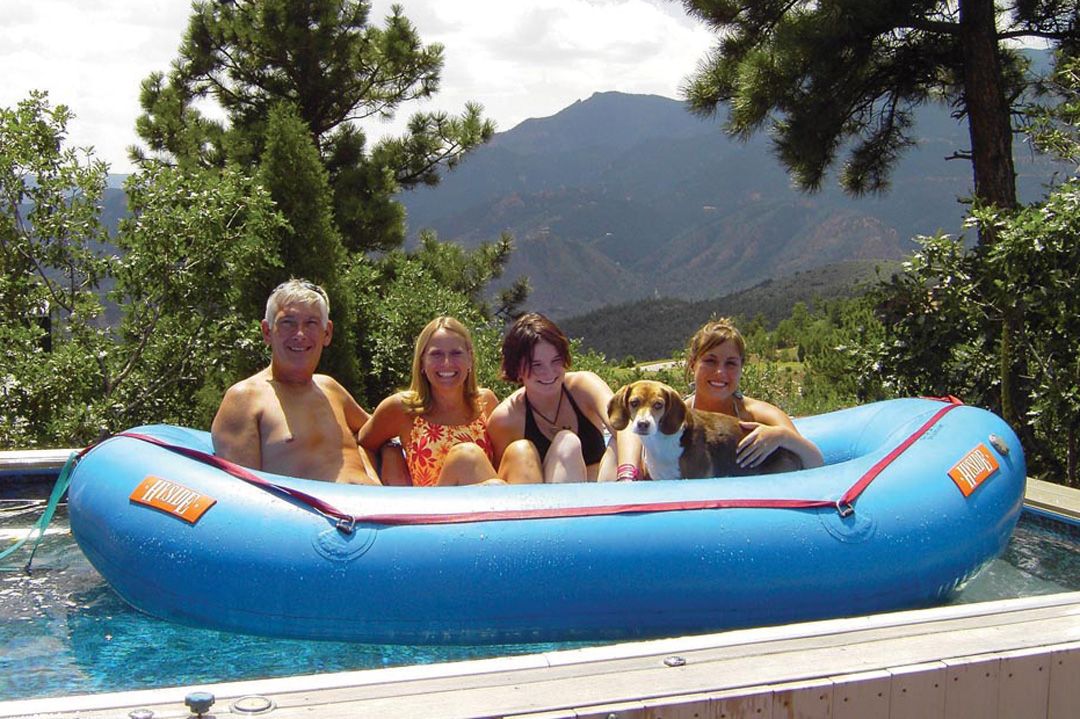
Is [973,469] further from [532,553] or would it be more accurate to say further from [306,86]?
[306,86]

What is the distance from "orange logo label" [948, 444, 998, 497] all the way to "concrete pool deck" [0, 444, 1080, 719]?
93 centimetres

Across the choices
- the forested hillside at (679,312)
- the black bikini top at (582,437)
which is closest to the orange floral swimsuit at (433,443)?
the black bikini top at (582,437)

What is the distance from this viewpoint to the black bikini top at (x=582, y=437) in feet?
12.2

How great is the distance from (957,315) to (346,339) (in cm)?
437

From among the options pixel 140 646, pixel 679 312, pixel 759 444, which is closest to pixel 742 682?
pixel 759 444

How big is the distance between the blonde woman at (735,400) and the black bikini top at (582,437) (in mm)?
410

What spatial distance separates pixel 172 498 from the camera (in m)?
3.13

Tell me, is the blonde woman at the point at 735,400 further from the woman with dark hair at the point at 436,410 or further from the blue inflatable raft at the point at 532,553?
the woman with dark hair at the point at 436,410

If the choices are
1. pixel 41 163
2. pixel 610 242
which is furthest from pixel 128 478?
pixel 610 242

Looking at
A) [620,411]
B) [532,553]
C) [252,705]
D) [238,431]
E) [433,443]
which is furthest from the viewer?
[433,443]

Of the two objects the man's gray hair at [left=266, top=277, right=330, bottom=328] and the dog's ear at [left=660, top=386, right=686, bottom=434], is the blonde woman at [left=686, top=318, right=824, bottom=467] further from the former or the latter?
the man's gray hair at [left=266, top=277, right=330, bottom=328]

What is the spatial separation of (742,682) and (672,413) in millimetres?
1341

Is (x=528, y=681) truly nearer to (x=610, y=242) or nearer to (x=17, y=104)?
(x=17, y=104)

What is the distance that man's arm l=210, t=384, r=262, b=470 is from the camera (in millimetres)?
3490
